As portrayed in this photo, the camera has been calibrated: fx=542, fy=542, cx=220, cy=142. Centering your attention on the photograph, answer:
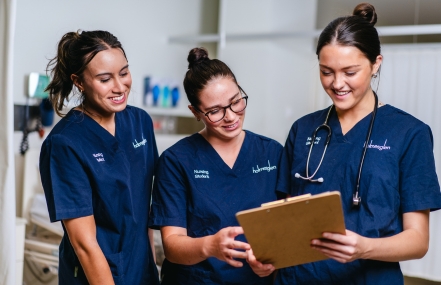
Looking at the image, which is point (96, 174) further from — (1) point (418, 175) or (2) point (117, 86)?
(1) point (418, 175)

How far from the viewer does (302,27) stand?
5.09m

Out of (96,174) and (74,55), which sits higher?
(74,55)

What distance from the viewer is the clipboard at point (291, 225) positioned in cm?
110

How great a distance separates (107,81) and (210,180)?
1.33ft

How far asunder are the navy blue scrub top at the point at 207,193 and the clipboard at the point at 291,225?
255 mm

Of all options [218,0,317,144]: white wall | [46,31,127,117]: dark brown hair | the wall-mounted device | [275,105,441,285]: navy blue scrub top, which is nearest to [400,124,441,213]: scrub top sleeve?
[275,105,441,285]: navy blue scrub top

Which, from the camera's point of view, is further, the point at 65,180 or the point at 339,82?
the point at 65,180

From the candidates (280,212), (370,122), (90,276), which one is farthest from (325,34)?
(90,276)

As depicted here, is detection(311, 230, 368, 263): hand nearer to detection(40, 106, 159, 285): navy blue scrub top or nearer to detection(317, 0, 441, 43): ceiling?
detection(40, 106, 159, 285): navy blue scrub top

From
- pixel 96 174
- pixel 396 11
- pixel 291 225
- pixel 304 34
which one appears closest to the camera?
pixel 291 225

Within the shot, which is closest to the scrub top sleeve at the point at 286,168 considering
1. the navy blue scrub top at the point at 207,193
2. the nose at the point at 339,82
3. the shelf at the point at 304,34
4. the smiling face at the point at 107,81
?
the navy blue scrub top at the point at 207,193

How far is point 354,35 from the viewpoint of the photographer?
1342mm

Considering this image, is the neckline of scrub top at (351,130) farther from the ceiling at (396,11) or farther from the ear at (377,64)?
the ceiling at (396,11)

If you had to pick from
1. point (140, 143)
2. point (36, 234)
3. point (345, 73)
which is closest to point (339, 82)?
point (345, 73)
